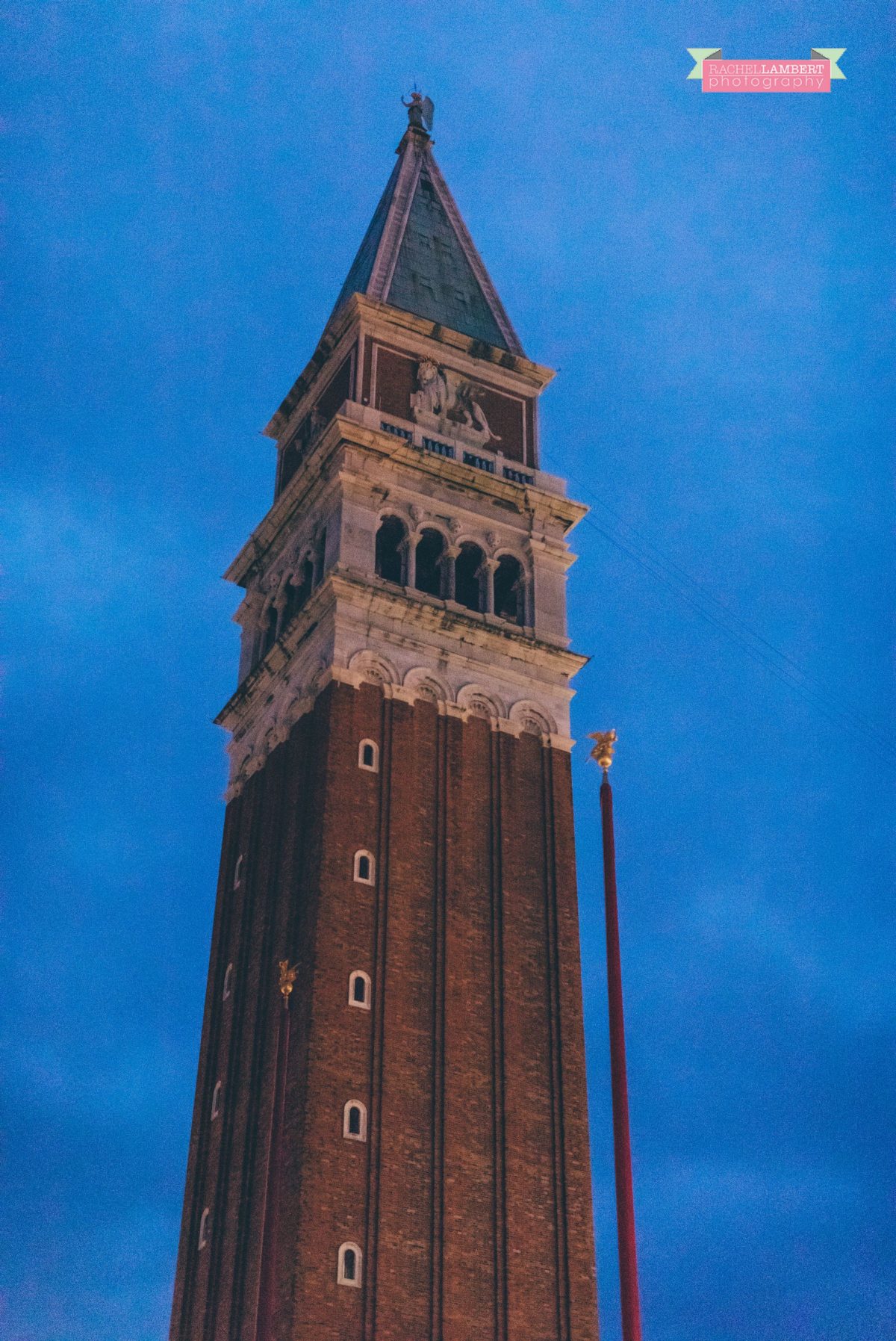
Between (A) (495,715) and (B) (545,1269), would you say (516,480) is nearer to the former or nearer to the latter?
(A) (495,715)

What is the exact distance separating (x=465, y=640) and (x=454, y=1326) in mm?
24457

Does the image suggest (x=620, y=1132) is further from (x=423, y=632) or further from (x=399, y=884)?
(x=423, y=632)

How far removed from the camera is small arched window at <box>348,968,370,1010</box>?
176 ft

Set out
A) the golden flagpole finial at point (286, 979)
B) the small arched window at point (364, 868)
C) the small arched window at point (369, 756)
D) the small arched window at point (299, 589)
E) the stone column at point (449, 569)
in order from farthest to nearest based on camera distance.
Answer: the small arched window at point (299, 589) → the stone column at point (449, 569) → the small arched window at point (369, 756) → the small arched window at point (364, 868) → the golden flagpole finial at point (286, 979)

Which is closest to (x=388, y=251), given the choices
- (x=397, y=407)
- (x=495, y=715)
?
(x=397, y=407)

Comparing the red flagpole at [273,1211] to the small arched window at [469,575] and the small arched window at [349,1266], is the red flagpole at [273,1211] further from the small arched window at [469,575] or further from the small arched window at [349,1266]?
the small arched window at [469,575]

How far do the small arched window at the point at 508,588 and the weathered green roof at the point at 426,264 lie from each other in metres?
12.2

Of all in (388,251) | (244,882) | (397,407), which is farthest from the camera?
(388,251)

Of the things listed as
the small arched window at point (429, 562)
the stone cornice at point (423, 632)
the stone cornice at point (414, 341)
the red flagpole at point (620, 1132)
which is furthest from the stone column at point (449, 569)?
the red flagpole at point (620, 1132)

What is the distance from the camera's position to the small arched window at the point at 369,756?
194 ft

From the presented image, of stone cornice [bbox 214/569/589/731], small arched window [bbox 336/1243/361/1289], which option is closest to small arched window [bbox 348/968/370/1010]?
small arched window [bbox 336/1243/361/1289]

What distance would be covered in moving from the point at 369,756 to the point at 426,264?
91.4 ft

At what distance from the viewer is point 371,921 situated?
182 ft

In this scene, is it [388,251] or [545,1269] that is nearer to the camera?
[545,1269]
